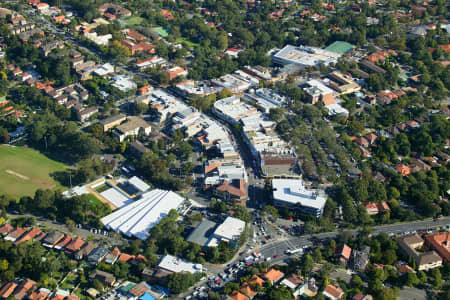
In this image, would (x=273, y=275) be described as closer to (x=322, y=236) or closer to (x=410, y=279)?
(x=322, y=236)

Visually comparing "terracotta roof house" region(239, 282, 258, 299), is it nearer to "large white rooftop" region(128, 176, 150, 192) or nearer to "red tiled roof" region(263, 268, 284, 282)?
"red tiled roof" region(263, 268, 284, 282)

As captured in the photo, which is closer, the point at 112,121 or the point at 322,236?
the point at 322,236

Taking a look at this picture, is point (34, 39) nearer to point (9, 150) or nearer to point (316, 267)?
point (9, 150)

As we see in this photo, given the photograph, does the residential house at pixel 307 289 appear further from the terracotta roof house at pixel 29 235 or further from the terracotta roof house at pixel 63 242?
the terracotta roof house at pixel 29 235

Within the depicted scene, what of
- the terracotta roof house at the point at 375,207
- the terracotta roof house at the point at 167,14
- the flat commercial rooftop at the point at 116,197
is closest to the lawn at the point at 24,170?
the flat commercial rooftop at the point at 116,197

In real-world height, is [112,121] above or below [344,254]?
above

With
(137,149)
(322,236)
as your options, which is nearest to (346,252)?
(322,236)

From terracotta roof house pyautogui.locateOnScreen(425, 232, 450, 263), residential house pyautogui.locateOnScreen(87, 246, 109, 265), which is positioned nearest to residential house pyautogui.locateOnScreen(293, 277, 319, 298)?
terracotta roof house pyautogui.locateOnScreen(425, 232, 450, 263)
